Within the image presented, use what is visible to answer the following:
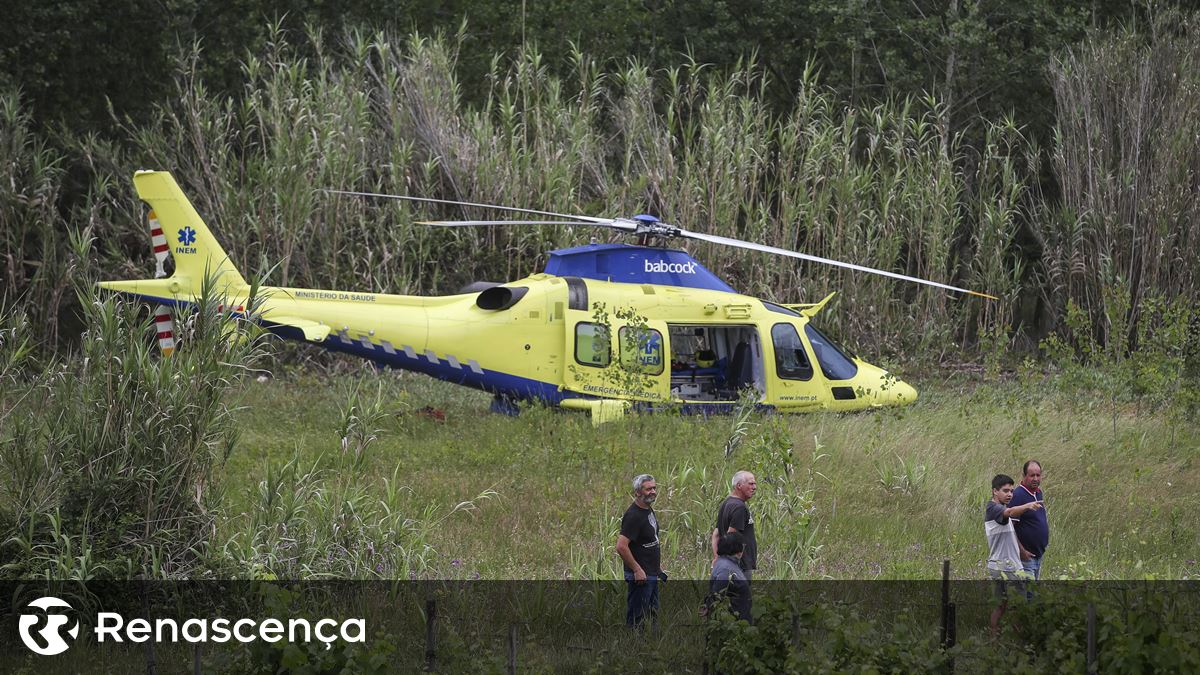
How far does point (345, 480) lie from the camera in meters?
12.1

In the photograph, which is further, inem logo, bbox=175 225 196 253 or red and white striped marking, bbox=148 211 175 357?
inem logo, bbox=175 225 196 253

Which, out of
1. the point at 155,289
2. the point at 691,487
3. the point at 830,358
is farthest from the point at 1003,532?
the point at 155,289

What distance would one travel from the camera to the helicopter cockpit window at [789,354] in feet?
48.5

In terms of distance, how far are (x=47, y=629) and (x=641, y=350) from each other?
734 centimetres

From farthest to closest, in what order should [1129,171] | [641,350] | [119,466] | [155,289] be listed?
[1129,171], [641,350], [155,289], [119,466]

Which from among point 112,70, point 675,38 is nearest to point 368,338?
point 112,70

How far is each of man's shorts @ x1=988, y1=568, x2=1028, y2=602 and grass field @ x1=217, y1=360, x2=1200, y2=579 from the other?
0.70 meters

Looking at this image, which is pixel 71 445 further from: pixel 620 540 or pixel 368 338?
pixel 368 338

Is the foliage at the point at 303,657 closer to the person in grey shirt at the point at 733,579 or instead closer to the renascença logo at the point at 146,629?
the renascença logo at the point at 146,629

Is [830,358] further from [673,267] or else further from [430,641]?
[430,641]

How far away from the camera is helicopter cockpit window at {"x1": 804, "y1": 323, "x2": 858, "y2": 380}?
49.4ft

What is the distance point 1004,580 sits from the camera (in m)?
8.71

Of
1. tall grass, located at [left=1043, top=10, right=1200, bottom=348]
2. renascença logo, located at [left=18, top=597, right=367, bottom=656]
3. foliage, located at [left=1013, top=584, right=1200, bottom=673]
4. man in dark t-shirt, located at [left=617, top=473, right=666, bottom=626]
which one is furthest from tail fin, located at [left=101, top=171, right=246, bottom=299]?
tall grass, located at [left=1043, top=10, right=1200, bottom=348]

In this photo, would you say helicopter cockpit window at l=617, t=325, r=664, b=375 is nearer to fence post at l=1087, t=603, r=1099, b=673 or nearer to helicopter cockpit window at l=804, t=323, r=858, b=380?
helicopter cockpit window at l=804, t=323, r=858, b=380
